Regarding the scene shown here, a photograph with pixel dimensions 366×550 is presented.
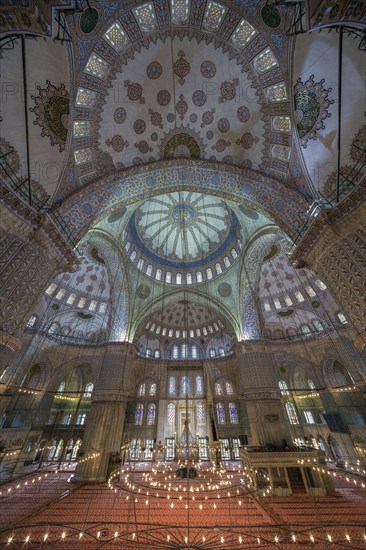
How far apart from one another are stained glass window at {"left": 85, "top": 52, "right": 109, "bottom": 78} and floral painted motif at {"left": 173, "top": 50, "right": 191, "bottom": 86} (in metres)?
2.60

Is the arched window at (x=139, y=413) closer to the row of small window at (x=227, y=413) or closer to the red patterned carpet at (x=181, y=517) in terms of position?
the row of small window at (x=227, y=413)

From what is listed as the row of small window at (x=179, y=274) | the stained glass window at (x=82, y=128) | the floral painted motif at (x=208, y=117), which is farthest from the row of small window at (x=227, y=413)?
the stained glass window at (x=82, y=128)

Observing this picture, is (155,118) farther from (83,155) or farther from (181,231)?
(181,231)

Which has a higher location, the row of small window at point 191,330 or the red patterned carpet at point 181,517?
the row of small window at point 191,330

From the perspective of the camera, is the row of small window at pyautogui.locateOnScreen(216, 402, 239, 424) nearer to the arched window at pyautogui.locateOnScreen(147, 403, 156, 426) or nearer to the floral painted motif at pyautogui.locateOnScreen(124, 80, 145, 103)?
the arched window at pyautogui.locateOnScreen(147, 403, 156, 426)

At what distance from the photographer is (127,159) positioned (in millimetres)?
10133

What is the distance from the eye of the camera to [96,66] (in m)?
7.83

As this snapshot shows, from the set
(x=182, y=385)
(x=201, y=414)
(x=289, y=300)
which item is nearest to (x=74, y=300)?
(x=182, y=385)

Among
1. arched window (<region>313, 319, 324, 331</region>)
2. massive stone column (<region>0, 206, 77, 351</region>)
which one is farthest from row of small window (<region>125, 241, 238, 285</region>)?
massive stone column (<region>0, 206, 77, 351</region>)

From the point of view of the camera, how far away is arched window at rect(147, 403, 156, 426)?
20066mm

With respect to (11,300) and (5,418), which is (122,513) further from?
(5,418)

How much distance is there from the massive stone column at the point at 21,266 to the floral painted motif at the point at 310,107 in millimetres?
9639

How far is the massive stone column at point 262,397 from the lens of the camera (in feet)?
40.1

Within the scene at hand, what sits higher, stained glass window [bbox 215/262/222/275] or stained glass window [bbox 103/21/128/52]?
stained glass window [bbox 215/262/222/275]
